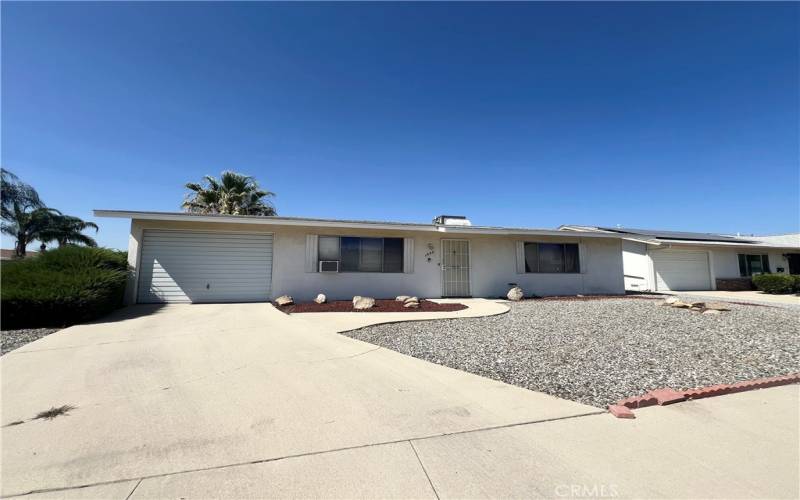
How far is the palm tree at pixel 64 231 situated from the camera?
62.0ft

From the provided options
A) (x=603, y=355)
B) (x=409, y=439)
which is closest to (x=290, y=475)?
(x=409, y=439)

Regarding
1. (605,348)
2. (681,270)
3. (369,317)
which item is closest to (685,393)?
(605,348)

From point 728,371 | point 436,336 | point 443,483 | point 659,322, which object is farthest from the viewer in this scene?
point 659,322

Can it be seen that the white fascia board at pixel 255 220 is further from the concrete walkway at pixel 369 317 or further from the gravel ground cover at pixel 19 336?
the gravel ground cover at pixel 19 336

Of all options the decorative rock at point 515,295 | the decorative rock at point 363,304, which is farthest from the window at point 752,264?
the decorative rock at point 363,304

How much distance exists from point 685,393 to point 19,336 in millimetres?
9058

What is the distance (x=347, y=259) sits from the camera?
10.1m

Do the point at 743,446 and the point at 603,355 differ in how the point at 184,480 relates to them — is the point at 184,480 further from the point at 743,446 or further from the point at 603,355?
the point at 603,355

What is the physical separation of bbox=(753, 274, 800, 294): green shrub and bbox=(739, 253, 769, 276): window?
2.37 meters

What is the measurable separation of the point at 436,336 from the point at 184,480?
13.3 feet

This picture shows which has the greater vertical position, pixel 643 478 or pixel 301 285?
pixel 301 285

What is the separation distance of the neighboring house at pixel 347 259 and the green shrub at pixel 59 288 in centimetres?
144

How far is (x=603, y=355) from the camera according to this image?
4.31 m

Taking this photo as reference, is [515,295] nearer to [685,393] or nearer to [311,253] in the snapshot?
[311,253]
